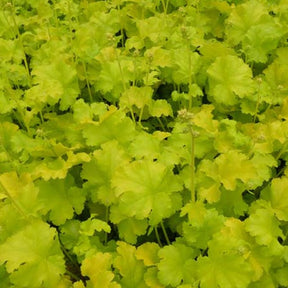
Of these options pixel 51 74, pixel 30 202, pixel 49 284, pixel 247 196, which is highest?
pixel 51 74

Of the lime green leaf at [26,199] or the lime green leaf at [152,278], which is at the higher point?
the lime green leaf at [26,199]

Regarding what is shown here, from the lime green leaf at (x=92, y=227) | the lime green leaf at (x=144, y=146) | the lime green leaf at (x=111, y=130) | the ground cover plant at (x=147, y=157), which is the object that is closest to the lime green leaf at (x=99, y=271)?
the ground cover plant at (x=147, y=157)

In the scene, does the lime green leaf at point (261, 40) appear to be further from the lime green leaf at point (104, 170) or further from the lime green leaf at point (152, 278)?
the lime green leaf at point (152, 278)

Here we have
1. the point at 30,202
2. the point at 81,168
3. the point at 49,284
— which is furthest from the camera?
the point at 81,168

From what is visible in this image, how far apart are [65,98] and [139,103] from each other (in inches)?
16.2

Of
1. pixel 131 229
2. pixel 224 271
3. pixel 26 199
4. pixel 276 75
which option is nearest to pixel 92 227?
pixel 131 229

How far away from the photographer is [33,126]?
255cm

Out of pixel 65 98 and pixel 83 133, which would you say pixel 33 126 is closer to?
pixel 65 98

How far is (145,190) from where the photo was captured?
1.83m

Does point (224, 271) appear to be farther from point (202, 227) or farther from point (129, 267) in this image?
point (129, 267)

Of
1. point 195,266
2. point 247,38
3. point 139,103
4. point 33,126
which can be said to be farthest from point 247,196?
point 33,126

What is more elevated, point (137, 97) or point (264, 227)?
point (137, 97)

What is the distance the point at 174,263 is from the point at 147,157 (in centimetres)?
48

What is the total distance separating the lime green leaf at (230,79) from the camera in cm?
238
